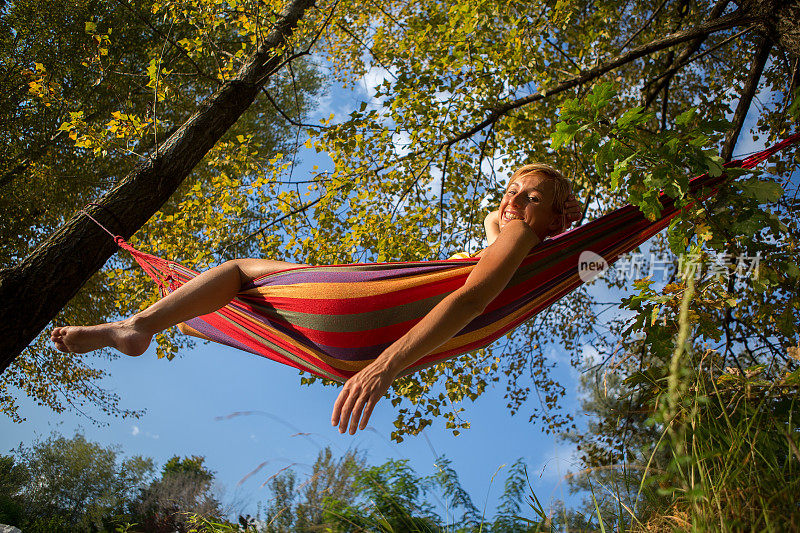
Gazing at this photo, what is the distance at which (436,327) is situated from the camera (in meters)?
1.47

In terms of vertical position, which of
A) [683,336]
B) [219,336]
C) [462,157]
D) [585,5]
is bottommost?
[683,336]

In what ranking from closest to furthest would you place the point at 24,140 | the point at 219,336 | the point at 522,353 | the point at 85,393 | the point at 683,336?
the point at 683,336 < the point at 219,336 < the point at 522,353 < the point at 24,140 < the point at 85,393

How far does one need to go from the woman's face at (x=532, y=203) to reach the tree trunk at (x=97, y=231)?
2.16 metres

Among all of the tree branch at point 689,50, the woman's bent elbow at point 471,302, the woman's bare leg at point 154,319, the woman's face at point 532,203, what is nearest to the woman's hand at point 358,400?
the woman's bent elbow at point 471,302

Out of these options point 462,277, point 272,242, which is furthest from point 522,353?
point 462,277

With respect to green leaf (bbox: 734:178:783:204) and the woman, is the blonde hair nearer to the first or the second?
the woman

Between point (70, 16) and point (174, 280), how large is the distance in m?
6.88

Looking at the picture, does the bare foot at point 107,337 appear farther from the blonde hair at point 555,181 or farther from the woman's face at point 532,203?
the blonde hair at point 555,181

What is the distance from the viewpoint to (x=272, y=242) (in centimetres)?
417

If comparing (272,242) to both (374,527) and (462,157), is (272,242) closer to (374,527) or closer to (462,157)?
(462,157)

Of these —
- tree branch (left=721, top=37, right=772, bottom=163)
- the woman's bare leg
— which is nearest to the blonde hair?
the woman's bare leg

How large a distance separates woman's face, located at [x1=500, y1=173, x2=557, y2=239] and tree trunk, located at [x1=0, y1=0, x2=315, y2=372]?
2.16 m

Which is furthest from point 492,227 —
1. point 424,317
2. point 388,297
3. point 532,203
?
point 424,317

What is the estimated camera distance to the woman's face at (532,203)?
207 cm
